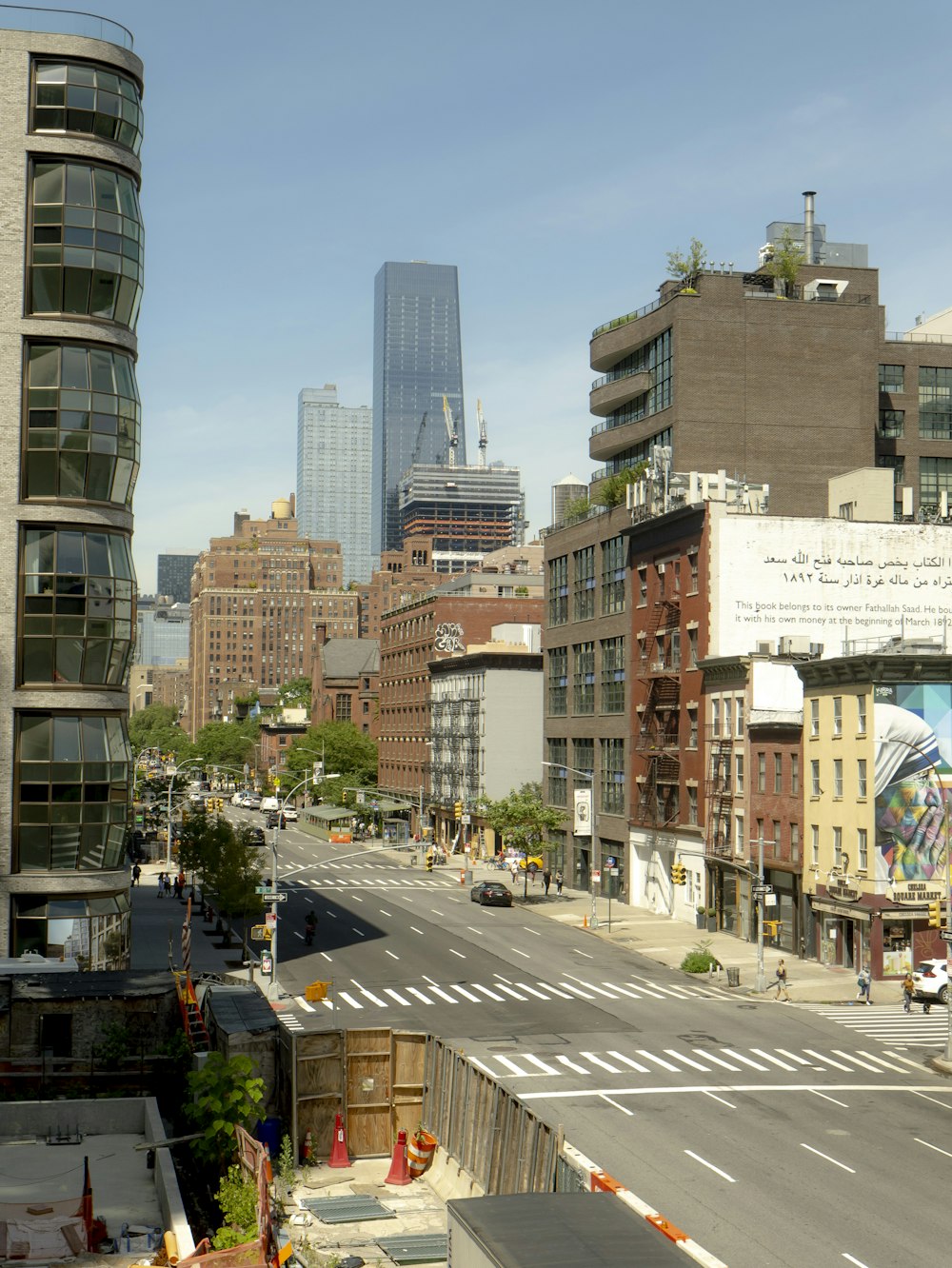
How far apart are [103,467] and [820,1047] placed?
2957 cm

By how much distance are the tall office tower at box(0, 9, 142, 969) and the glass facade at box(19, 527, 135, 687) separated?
4cm

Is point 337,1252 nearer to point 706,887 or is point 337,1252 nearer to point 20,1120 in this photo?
point 20,1120

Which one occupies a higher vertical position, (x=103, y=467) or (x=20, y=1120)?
(x=103, y=467)

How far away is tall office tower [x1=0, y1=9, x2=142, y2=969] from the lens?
47.3 m

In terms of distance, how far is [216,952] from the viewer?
72.4 m

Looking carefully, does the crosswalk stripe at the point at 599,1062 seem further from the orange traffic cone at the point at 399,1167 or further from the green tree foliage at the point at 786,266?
the green tree foliage at the point at 786,266

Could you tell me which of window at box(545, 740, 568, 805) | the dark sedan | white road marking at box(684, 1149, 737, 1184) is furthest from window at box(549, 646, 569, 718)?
white road marking at box(684, 1149, 737, 1184)

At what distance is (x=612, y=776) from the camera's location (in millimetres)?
95875

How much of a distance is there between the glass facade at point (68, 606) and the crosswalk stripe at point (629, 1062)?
20.2 metres

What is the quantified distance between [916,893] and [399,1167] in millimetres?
37660

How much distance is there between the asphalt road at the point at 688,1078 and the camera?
93.2 ft

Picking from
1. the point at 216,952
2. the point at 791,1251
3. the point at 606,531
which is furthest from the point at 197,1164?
the point at 606,531

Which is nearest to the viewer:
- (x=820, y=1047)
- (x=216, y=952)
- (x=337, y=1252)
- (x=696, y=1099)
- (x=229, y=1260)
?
(x=229, y=1260)

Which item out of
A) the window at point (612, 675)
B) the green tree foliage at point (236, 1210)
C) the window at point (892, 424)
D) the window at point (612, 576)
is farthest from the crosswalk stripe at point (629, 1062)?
the window at point (892, 424)
